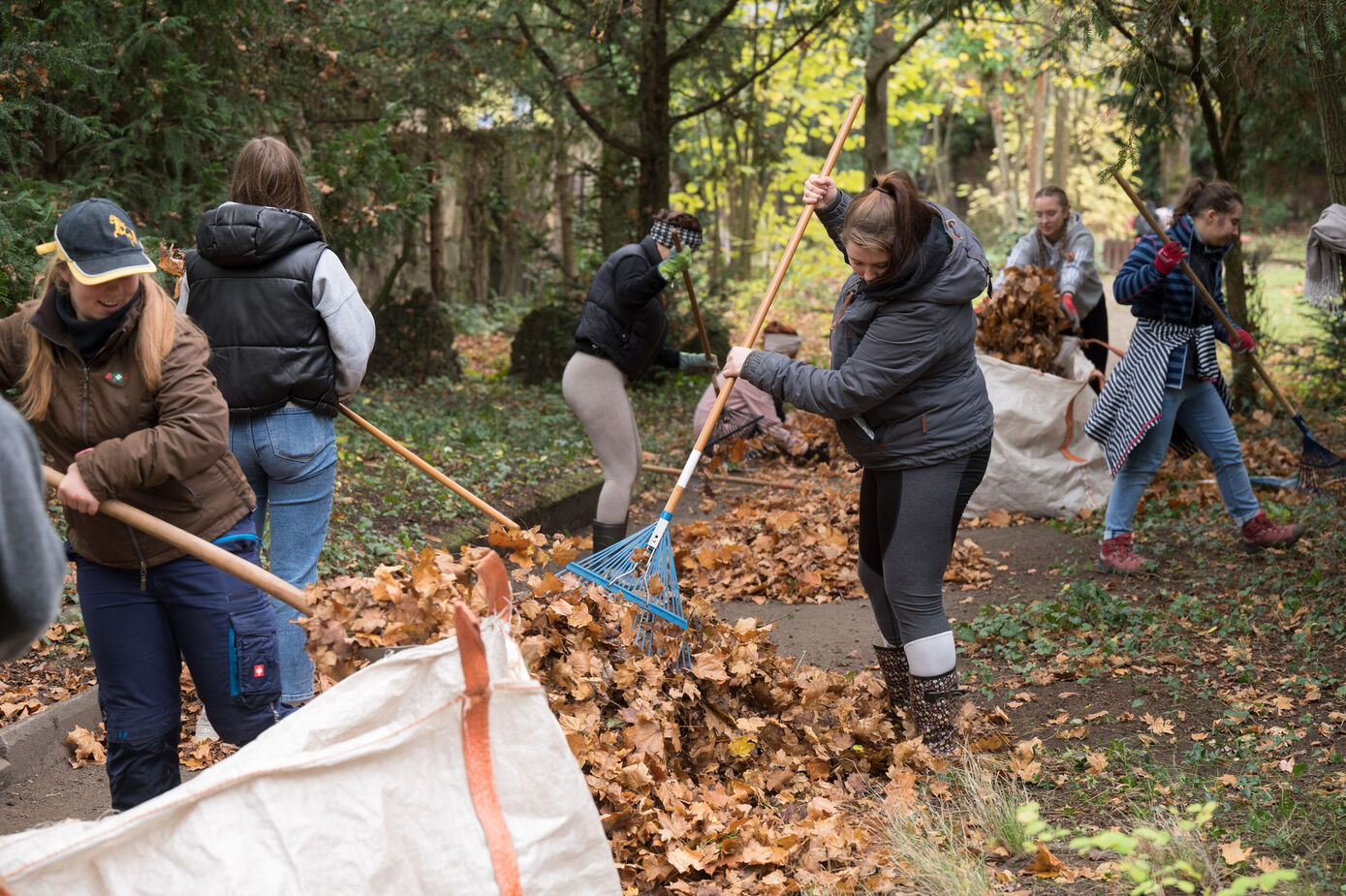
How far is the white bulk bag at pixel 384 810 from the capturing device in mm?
2121

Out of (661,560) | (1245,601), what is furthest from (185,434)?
(1245,601)

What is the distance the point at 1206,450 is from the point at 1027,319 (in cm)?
174

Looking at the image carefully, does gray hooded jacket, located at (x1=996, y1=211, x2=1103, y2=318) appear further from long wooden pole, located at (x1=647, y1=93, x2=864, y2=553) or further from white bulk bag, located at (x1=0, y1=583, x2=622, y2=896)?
white bulk bag, located at (x1=0, y1=583, x2=622, y2=896)

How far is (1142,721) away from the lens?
4.20 m

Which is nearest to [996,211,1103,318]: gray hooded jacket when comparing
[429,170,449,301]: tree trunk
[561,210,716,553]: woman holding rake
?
[561,210,716,553]: woman holding rake

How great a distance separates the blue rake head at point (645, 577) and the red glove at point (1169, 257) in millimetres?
3128

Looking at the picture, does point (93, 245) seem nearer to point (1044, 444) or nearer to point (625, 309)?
point (625, 309)

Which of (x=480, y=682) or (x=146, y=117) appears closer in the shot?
(x=480, y=682)

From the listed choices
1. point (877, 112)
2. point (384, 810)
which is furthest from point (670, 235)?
point (877, 112)

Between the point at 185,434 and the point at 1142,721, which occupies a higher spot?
the point at 185,434

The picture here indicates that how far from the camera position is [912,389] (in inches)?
146

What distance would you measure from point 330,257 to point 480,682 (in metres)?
2.03

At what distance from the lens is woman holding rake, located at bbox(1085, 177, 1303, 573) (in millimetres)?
5703

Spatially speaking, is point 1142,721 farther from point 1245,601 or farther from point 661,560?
→ point 661,560
